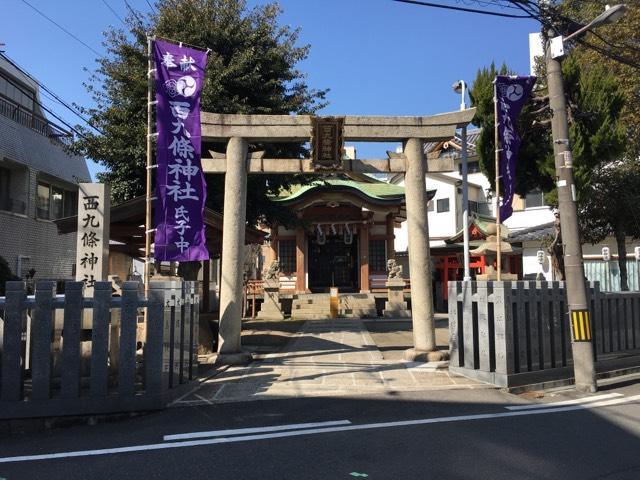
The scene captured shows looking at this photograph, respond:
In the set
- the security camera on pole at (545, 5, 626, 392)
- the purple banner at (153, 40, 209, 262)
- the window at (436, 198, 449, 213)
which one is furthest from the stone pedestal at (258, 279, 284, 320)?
the window at (436, 198, 449, 213)

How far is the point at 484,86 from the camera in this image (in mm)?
14562

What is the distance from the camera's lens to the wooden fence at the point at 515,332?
7977 millimetres

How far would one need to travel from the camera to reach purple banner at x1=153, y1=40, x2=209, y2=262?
8633 mm

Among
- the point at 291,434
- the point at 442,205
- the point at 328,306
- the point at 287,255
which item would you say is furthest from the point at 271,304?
the point at 291,434

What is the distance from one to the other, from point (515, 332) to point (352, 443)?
13.1 feet

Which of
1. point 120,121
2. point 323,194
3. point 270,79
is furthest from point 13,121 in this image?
point 323,194

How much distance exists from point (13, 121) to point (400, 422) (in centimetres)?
1795

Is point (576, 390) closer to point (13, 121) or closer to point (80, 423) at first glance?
point (80, 423)

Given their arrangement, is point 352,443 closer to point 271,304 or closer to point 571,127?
point 571,127

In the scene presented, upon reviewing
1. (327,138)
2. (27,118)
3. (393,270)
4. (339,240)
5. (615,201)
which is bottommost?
(393,270)

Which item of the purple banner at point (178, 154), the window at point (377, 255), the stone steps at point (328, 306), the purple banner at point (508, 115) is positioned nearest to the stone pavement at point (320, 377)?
the purple banner at point (178, 154)

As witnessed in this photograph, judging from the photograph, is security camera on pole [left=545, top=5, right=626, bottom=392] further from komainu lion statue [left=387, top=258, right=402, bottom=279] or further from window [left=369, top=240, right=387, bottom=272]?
window [left=369, top=240, right=387, bottom=272]

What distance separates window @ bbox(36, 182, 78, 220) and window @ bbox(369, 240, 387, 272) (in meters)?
13.5

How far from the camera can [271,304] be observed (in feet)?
70.6
